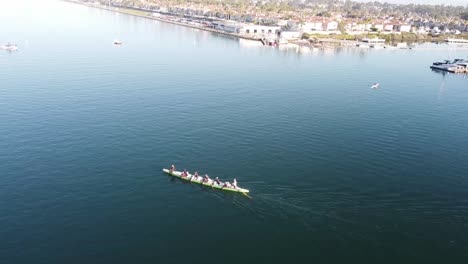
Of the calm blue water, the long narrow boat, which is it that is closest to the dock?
the calm blue water

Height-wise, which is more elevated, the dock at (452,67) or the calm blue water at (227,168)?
the dock at (452,67)

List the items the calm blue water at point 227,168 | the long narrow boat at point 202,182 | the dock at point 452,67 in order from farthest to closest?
the dock at point 452,67 → the long narrow boat at point 202,182 → the calm blue water at point 227,168

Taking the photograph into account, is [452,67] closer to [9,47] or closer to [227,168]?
[227,168]

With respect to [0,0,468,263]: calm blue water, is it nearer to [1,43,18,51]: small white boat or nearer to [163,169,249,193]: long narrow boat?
[163,169,249,193]: long narrow boat

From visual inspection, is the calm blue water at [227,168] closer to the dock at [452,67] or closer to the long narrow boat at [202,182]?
the long narrow boat at [202,182]

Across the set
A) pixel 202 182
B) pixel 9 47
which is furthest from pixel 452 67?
pixel 9 47

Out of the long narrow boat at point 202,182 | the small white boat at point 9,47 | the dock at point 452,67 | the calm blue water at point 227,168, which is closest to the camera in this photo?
the calm blue water at point 227,168

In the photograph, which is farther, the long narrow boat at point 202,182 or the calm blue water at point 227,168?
the long narrow boat at point 202,182

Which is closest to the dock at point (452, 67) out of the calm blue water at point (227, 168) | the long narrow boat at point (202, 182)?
the calm blue water at point (227, 168)

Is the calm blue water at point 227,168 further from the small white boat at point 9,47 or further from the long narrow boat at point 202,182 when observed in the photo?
the small white boat at point 9,47
